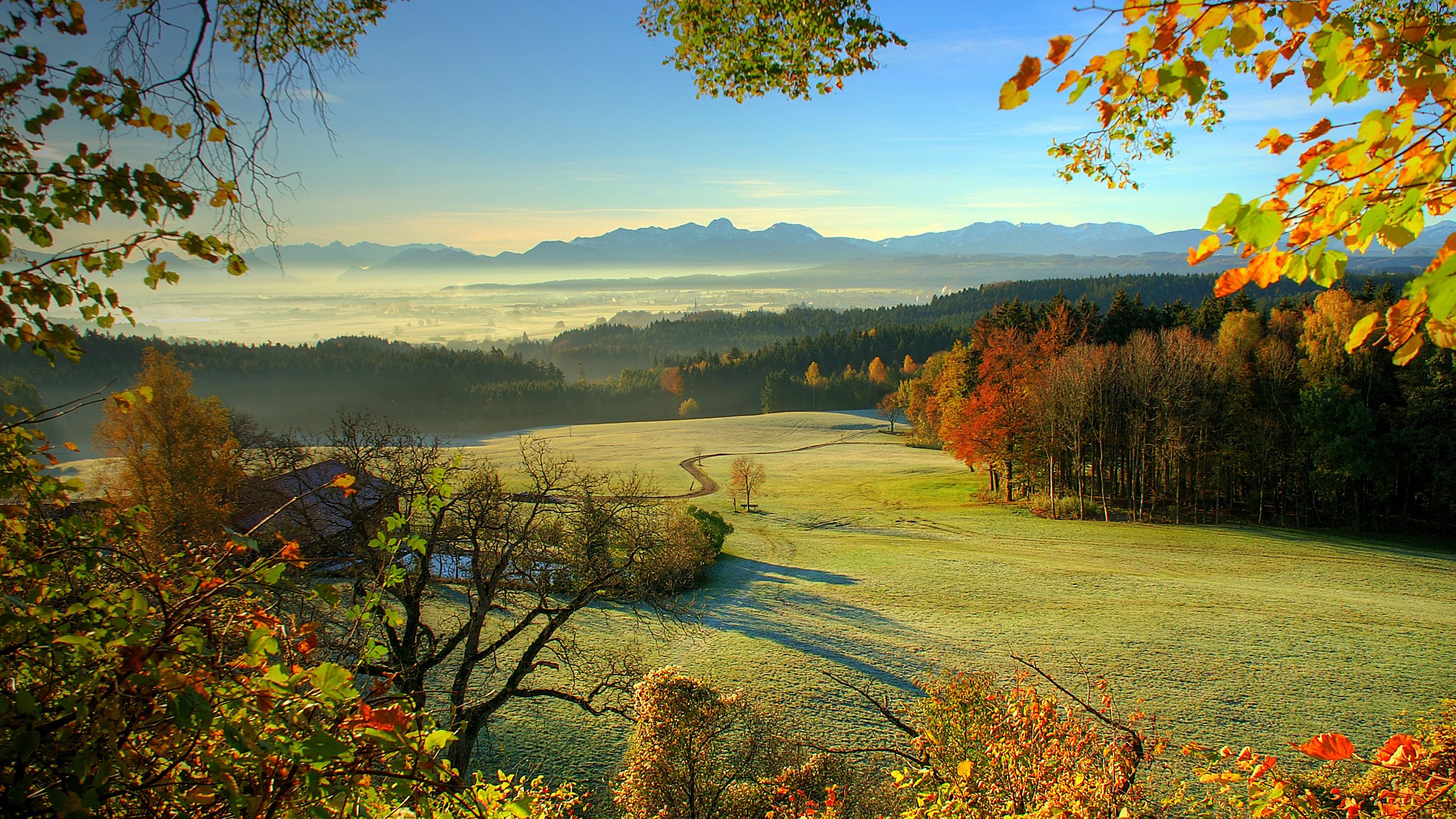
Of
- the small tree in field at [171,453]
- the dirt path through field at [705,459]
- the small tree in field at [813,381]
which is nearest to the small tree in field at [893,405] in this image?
the dirt path through field at [705,459]

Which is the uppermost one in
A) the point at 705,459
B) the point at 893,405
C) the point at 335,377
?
the point at 335,377

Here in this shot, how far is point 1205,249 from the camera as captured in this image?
184 centimetres

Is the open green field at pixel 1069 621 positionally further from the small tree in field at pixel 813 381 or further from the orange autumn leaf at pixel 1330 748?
the small tree in field at pixel 813 381

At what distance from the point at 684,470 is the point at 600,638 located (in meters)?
32.2

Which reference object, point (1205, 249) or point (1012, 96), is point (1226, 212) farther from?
point (1012, 96)

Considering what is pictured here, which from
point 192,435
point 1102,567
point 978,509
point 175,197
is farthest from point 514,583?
point 978,509

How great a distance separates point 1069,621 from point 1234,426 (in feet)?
70.9

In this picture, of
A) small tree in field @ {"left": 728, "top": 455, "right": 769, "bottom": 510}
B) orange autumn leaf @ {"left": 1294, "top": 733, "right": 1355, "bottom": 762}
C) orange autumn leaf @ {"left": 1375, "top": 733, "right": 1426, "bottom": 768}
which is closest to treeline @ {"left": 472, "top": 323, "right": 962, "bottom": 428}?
small tree in field @ {"left": 728, "top": 455, "right": 769, "bottom": 510}

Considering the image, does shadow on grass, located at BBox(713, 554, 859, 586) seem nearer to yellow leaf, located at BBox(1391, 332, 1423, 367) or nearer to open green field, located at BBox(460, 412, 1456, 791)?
open green field, located at BBox(460, 412, 1456, 791)

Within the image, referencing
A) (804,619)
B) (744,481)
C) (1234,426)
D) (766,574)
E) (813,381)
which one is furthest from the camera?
(813,381)

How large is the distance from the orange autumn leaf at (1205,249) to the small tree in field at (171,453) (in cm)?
2857

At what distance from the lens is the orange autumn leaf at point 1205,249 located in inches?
70.0

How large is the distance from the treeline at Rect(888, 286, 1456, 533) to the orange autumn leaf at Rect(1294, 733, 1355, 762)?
3553 cm

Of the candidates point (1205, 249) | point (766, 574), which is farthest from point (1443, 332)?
point (766, 574)
